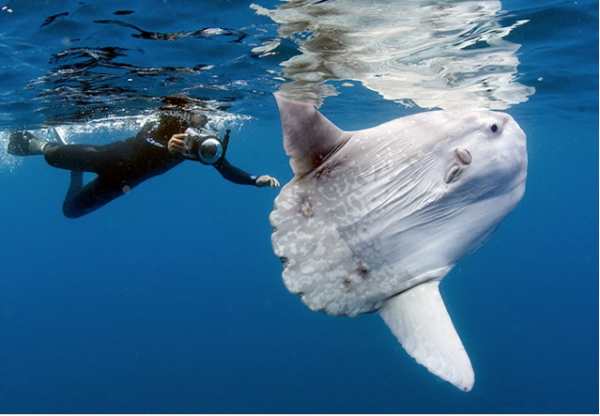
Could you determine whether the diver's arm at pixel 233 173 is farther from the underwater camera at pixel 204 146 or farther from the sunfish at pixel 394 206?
the sunfish at pixel 394 206

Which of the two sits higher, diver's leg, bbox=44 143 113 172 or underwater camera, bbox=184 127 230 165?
underwater camera, bbox=184 127 230 165

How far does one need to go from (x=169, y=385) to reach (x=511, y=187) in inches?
798

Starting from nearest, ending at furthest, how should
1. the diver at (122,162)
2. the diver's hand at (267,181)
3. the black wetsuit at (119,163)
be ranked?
the diver's hand at (267,181) → the diver at (122,162) → the black wetsuit at (119,163)

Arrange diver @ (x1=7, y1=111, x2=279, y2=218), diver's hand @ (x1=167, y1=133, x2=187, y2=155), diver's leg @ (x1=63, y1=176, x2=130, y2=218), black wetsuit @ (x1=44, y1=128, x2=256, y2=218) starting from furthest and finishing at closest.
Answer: diver's leg @ (x1=63, y1=176, x2=130, y2=218)
black wetsuit @ (x1=44, y1=128, x2=256, y2=218)
diver @ (x1=7, y1=111, x2=279, y2=218)
diver's hand @ (x1=167, y1=133, x2=187, y2=155)

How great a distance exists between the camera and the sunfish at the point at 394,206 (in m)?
2.74

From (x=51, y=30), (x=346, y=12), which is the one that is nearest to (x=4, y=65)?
(x=51, y=30)

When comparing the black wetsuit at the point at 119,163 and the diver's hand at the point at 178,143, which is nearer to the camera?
the diver's hand at the point at 178,143

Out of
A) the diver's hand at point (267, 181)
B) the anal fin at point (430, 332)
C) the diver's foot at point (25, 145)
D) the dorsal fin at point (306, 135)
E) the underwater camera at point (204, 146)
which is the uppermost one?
the dorsal fin at point (306, 135)

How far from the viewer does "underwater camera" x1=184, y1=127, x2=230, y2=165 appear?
187 inches

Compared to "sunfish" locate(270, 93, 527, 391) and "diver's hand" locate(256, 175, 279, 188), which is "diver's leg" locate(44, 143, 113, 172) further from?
"sunfish" locate(270, 93, 527, 391)

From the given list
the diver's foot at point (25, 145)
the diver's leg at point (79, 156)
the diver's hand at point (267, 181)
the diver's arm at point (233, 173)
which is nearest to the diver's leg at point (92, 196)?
the diver's leg at point (79, 156)

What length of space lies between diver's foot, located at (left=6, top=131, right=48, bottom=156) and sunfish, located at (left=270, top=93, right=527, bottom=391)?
261 inches

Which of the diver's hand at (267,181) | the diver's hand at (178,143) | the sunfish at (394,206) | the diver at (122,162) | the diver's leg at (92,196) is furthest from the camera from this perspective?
the diver's leg at (92,196)

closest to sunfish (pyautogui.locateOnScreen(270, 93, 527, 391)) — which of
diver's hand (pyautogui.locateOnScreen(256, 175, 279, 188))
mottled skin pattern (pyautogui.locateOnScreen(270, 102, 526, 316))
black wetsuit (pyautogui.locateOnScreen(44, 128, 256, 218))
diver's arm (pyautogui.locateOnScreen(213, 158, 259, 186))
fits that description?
mottled skin pattern (pyautogui.locateOnScreen(270, 102, 526, 316))
